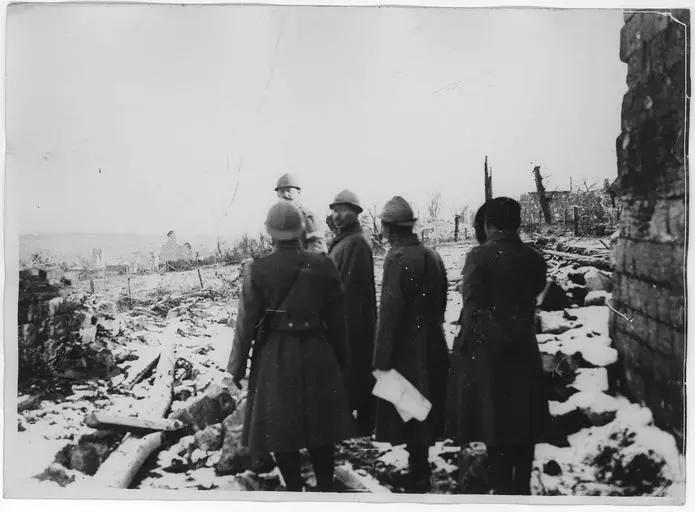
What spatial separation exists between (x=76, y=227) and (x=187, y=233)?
720 millimetres

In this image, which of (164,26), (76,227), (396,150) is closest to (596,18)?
(396,150)

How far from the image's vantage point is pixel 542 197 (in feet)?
13.6

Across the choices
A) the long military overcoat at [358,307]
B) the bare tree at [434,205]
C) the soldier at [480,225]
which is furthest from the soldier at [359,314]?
the soldier at [480,225]

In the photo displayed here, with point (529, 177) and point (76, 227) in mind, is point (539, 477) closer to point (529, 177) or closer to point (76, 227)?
point (529, 177)

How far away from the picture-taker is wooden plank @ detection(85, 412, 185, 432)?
167 inches

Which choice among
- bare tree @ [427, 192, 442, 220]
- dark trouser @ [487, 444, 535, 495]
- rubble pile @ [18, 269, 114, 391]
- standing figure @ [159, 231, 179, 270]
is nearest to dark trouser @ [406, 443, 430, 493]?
dark trouser @ [487, 444, 535, 495]

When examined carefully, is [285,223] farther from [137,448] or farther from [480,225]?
[137,448]

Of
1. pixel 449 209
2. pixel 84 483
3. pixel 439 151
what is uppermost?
pixel 439 151

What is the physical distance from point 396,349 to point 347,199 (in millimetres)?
996

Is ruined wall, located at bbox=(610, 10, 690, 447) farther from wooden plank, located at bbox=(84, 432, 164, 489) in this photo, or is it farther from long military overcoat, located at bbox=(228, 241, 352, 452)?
wooden plank, located at bbox=(84, 432, 164, 489)

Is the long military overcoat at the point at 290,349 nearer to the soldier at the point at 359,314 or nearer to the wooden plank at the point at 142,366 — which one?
the soldier at the point at 359,314

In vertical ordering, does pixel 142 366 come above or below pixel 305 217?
below

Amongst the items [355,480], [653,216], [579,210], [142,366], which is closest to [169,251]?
[142,366]

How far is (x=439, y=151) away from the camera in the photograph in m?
4.22
